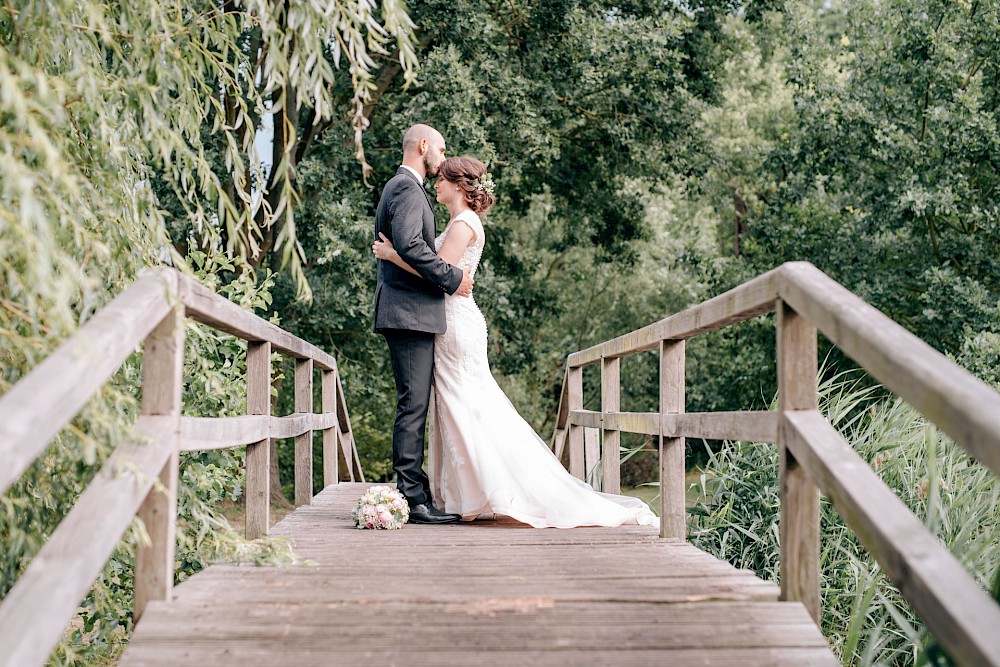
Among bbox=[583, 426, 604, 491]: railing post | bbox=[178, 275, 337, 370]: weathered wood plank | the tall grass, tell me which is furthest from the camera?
bbox=[583, 426, 604, 491]: railing post

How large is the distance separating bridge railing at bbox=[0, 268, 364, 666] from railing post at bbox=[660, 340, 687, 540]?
170cm

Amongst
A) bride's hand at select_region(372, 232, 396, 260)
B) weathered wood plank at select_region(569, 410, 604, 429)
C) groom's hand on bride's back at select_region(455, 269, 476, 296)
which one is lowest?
weathered wood plank at select_region(569, 410, 604, 429)

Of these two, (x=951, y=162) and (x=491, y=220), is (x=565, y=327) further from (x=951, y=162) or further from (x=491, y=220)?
(x=951, y=162)

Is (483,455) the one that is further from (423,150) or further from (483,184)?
(423,150)

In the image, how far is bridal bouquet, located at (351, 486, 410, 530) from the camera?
4.76 meters

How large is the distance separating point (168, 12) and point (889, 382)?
8.07 ft

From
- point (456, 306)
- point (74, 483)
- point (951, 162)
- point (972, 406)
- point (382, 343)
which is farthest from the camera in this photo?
point (382, 343)

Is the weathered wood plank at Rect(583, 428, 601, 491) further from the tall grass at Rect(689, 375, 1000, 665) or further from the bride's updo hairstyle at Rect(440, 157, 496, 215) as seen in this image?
the bride's updo hairstyle at Rect(440, 157, 496, 215)

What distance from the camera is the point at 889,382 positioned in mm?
2127

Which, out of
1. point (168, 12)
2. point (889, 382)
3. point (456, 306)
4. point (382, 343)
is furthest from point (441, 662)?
point (382, 343)

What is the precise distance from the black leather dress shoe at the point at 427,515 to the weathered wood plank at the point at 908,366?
286cm

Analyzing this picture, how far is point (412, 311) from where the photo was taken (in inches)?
204

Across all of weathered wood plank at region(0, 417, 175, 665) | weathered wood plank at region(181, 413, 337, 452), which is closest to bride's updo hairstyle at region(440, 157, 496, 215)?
weathered wood plank at region(181, 413, 337, 452)

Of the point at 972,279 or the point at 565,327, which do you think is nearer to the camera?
the point at 972,279
